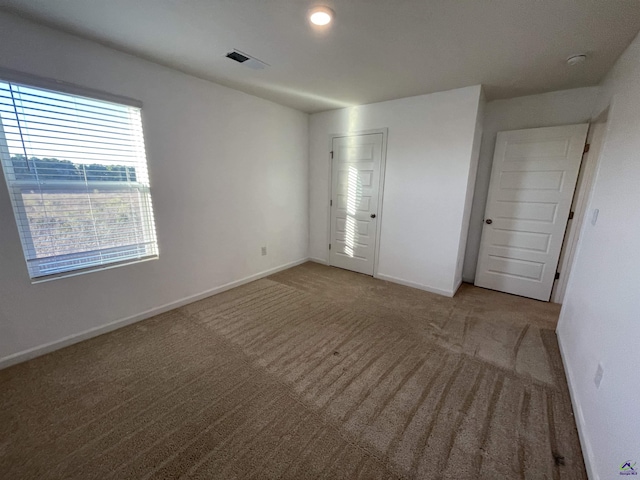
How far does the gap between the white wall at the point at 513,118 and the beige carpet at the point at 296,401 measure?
51.0 inches

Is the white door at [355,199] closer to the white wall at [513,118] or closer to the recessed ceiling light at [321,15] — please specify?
the white wall at [513,118]

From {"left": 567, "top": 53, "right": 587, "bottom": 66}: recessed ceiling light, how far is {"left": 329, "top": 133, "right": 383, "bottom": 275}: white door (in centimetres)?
183

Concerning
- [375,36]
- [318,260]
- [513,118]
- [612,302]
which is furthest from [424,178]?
[318,260]

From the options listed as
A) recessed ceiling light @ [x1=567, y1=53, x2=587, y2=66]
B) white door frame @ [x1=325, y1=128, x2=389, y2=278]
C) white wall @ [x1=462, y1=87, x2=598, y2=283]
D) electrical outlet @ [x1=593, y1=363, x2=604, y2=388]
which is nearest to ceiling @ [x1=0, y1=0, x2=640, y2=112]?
recessed ceiling light @ [x1=567, y1=53, x2=587, y2=66]

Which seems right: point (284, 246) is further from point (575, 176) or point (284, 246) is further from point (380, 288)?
point (575, 176)

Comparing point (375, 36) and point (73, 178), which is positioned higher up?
point (375, 36)

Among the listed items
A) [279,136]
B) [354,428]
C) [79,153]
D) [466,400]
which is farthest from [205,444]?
[279,136]

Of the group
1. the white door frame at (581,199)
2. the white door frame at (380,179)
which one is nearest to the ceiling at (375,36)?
the white door frame at (581,199)

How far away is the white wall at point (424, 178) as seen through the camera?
289 centimetres

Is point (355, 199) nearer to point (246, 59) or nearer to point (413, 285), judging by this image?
point (413, 285)

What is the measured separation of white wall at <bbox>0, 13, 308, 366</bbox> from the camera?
1868 millimetres

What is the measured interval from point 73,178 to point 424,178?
11.5ft

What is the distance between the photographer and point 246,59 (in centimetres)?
224

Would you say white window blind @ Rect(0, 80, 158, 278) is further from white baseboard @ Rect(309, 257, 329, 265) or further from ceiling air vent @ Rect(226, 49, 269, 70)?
white baseboard @ Rect(309, 257, 329, 265)
